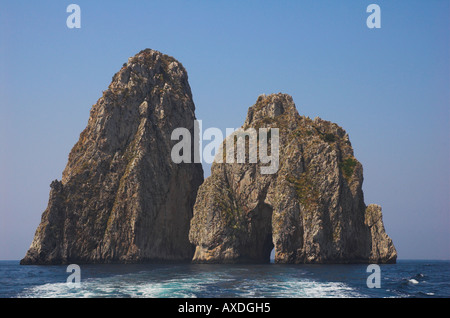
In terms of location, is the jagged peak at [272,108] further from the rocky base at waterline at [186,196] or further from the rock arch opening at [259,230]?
the rock arch opening at [259,230]

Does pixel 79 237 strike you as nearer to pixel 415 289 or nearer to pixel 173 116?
pixel 173 116

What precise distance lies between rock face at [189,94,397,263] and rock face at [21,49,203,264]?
48.7 ft

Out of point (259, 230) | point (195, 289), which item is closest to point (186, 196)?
point (259, 230)

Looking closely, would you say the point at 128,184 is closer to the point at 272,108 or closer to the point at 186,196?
the point at 186,196

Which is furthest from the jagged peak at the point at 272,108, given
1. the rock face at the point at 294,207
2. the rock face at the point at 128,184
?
the rock face at the point at 128,184

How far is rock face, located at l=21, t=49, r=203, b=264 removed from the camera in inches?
4510

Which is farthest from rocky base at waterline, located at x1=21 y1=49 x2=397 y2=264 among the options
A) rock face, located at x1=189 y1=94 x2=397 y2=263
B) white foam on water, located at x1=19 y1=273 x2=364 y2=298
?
white foam on water, located at x1=19 y1=273 x2=364 y2=298

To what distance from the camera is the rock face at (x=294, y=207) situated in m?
102

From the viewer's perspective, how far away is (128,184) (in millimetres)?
122062

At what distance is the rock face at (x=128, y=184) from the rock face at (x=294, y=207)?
14.9 metres

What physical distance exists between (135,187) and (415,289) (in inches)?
3257

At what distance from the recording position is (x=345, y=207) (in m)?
105

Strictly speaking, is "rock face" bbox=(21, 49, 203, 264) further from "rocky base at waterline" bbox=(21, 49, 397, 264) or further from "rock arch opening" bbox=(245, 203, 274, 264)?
"rock arch opening" bbox=(245, 203, 274, 264)
